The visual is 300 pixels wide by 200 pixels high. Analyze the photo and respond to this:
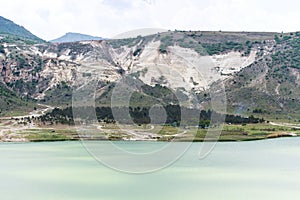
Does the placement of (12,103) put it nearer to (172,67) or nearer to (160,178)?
(172,67)

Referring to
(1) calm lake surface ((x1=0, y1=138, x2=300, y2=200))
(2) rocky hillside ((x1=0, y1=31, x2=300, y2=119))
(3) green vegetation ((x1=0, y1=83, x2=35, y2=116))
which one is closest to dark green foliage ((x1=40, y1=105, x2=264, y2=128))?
(2) rocky hillside ((x1=0, y1=31, x2=300, y2=119))

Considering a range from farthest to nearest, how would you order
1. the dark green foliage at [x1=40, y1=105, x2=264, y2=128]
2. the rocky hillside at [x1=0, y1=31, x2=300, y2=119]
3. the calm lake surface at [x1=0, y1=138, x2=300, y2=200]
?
the rocky hillside at [x1=0, y1=31, x2=300, y2=119], the dark green foliage at [x1=40, y1=105, x2=264, y2=128], the calm lake surface at [x1=0, y1=138, x2=300, y2=200]

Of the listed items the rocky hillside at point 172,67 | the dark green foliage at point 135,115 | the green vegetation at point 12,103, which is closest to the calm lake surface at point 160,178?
the dark green foliage at point 135,115

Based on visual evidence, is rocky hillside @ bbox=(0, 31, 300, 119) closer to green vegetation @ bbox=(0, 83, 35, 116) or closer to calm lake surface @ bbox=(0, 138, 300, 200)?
green vegetation @ bbox=(0, 83, 35, 116)

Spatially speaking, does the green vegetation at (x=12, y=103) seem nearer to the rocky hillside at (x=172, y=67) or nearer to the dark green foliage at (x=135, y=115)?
the rocky hillside at (x=172, y=67)

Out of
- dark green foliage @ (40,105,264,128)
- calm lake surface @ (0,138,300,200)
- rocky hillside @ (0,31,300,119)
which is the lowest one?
calm lake surface @ (0,138,300,200)
